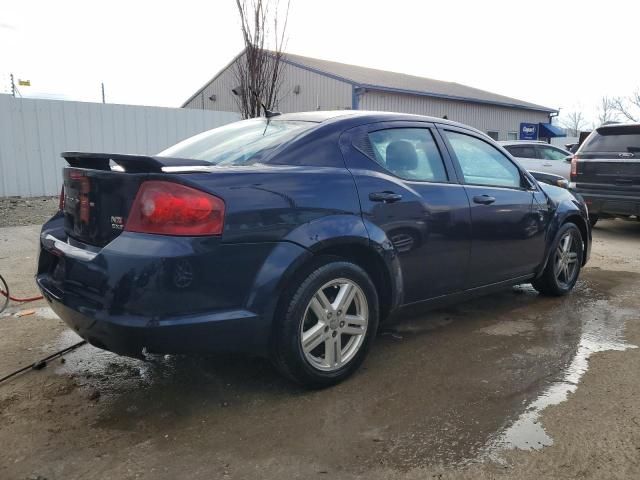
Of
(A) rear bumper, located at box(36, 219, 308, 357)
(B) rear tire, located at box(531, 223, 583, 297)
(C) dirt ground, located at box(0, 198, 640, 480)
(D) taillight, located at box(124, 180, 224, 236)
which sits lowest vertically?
(C) dirt ground, located at box(0, 198, 640, 480)

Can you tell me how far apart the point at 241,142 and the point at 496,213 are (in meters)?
1.96

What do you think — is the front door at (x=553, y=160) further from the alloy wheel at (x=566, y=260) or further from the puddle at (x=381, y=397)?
the puddle at (x=381, y=397)

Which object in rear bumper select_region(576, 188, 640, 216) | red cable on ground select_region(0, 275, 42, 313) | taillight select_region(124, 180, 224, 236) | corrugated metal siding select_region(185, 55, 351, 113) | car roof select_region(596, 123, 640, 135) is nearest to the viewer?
taillight select_region(124, 180, 224, 236)

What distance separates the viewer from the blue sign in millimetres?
26836

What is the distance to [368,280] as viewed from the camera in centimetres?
315

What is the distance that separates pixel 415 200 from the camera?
3.42m

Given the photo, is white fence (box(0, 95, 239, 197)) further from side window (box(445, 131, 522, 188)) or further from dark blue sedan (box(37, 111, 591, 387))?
side window (box(445, 131, 522, 188))

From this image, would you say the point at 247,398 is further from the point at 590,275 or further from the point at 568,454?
the point at 590,275

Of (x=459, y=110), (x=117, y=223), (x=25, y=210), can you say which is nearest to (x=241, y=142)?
(x=117, y=223)

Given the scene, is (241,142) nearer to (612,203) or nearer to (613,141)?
(612,203)

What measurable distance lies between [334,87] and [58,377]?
17.7 meters

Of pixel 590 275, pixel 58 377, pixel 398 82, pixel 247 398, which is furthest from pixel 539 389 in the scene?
pixel 398 82

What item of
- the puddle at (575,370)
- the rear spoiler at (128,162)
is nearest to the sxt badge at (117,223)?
the rear spoiler at (128,162)

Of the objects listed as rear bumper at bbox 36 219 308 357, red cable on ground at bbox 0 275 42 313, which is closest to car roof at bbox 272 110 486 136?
rear bumper at bbox 36 219 308 357
